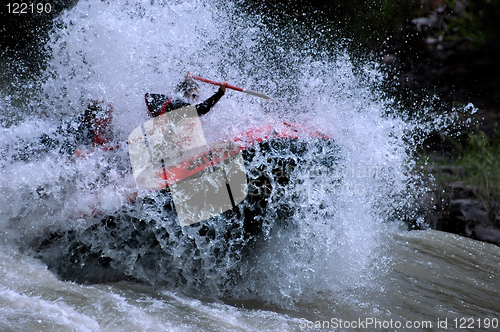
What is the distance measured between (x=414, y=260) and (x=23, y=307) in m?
2.77

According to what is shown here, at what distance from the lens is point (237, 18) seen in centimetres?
525

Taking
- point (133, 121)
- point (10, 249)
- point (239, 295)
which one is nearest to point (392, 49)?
point (133, 121)

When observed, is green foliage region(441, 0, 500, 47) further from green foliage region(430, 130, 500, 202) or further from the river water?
the river water

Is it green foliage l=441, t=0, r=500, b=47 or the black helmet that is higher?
green foliage l=441, t=0, r=500, b=47

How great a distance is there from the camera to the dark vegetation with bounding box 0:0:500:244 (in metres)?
4.52

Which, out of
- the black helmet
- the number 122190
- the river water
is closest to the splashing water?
the river water

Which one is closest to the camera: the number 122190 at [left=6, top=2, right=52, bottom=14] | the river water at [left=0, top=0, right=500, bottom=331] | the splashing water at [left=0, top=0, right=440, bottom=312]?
the river water at [left=0, top=0, right=500, bottom=331]

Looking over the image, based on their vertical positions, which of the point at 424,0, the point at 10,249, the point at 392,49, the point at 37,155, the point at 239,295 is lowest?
the point at 239,295

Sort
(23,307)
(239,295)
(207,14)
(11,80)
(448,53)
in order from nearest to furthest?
(23,307) < (239,295) < (207,14) < (448,53) < (11,80)

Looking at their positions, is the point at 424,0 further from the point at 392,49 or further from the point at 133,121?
the point at 133,121

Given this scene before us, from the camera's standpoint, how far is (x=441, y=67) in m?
5.89

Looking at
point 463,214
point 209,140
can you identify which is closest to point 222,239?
point 209,140

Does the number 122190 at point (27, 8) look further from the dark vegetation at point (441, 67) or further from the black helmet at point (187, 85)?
the black helmet at point (187, 85)

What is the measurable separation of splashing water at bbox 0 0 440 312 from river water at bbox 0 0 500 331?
0.5 inches
